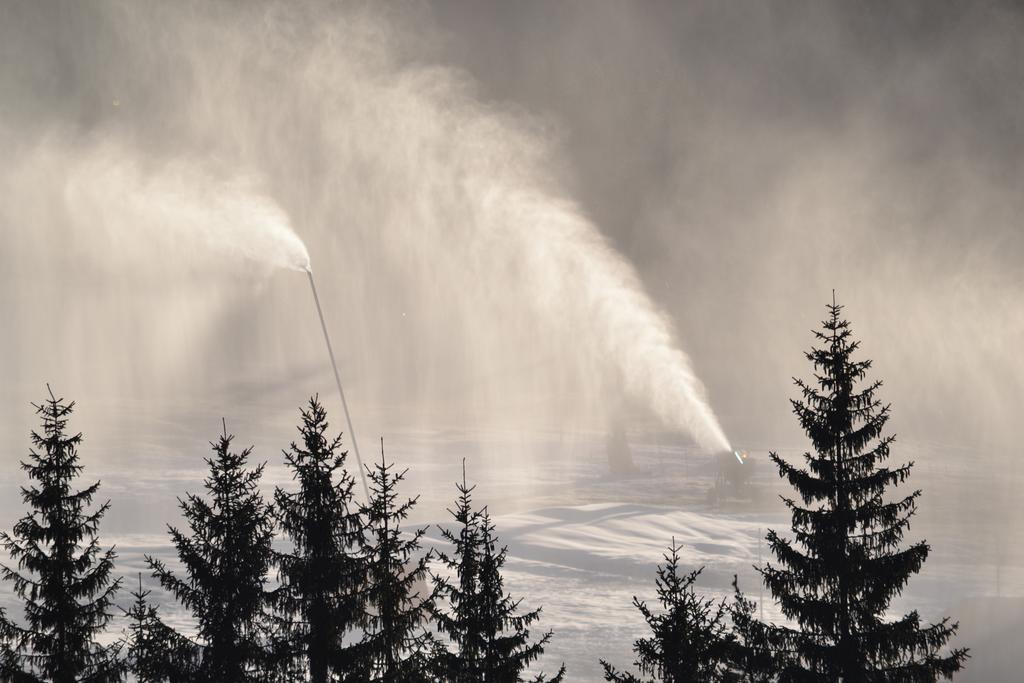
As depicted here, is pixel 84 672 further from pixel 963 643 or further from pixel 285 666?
pixel 963 643

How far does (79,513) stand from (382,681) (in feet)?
20.9

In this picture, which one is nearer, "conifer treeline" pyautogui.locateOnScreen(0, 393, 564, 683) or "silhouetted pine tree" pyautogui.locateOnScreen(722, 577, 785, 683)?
"conifer treeline" pyautogui.locateOnScreen(0, 393, 564, 683)

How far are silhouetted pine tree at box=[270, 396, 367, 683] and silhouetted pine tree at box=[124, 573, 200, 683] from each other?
168 cm

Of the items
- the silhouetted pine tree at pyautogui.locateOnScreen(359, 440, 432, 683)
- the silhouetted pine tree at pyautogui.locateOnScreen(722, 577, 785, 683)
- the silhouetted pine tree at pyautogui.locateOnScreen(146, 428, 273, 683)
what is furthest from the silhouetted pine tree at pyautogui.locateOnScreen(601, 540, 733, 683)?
the silhouetted pine tree at pyautogui.locateOnScreen(146, 428, 273, 683)

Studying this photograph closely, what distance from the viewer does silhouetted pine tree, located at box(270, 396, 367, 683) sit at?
1599 centimetres

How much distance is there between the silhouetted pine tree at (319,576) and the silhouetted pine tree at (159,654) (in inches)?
66.2

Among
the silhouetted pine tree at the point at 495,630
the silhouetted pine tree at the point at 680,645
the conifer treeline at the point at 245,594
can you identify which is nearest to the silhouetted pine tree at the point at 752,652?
the silhouetted pine tree at the point at 680,645

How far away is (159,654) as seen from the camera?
15.7m

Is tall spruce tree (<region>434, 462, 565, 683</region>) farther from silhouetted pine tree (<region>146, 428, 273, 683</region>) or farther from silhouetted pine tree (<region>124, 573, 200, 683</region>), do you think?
silhouetted pine tree (<region>124, 573, 200, 683</region>)

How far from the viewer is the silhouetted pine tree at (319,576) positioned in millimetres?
15992

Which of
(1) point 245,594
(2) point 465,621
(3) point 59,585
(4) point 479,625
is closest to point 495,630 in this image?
(4) point 479,625

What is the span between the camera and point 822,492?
701 inches

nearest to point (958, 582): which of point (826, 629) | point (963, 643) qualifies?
point (963, 643)

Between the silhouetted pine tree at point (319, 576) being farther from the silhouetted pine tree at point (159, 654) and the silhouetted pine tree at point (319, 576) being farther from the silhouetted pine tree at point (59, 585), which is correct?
the silhouetted pine tree at point (59, 585)
